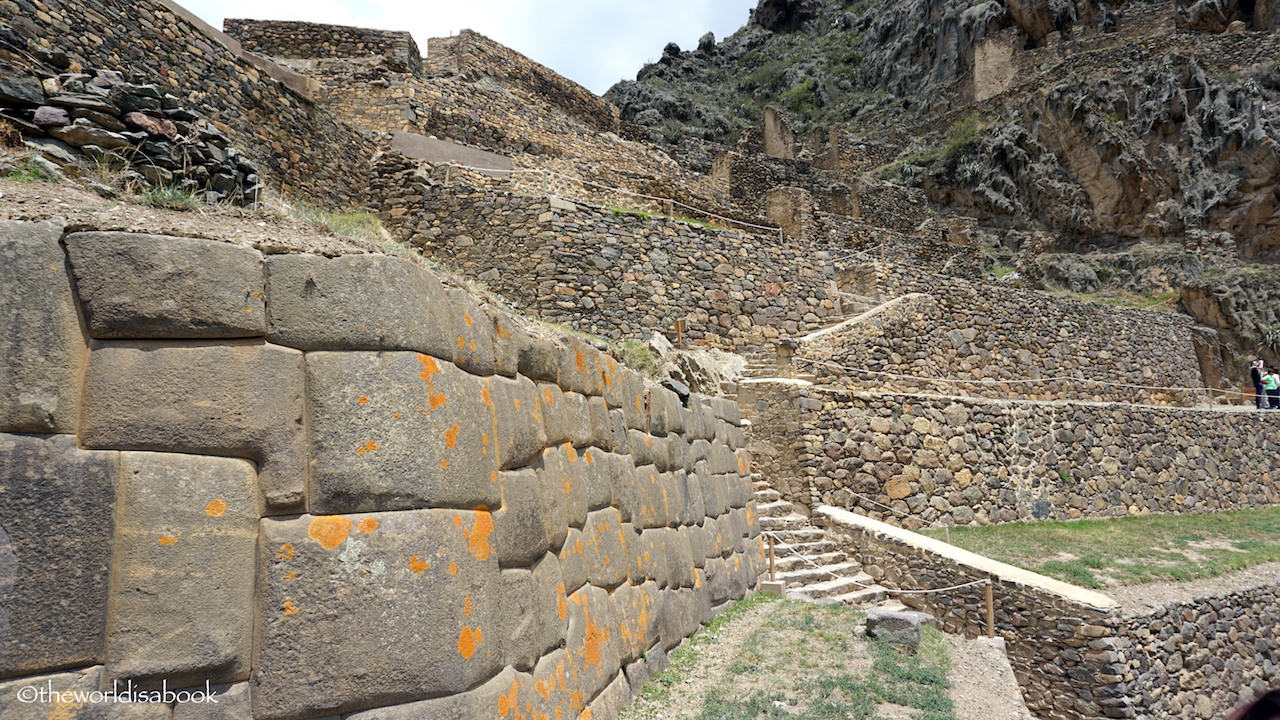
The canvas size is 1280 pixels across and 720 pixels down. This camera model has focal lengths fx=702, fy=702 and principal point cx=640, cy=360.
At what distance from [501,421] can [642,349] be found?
5382mm

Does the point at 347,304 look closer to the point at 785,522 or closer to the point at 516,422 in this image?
the point at 516,422

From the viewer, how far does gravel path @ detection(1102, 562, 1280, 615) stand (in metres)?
9.62

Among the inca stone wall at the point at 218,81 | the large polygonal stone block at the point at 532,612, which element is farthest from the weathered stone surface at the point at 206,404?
the inca stone wall at the point at 218,81

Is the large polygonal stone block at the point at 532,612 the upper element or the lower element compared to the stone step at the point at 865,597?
upper

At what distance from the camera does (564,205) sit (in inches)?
530

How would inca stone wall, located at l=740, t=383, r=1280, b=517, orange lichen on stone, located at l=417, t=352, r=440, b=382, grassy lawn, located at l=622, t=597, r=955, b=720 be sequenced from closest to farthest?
1. orange lichen on stone, located at l=417, t=352, r=440, b=382
2. grassy lawn, located at l=622, t=597, r=955, b=720
3. inca stone wall, located at l=740, t=383, r=1280, b=517

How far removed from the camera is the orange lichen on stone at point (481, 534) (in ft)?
10.4

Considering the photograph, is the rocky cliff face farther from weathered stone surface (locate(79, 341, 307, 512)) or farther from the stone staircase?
weathered stone surface (locate(79, 341, 307, 512))

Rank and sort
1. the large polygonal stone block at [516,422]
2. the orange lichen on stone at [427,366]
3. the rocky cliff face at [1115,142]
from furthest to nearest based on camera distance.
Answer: the rocky cliff face at [1115,142] → the large polygonal stone block at [516,422] → the orange lichen on stone at [427,366]

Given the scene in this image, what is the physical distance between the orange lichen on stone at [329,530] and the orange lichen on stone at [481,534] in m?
0.54

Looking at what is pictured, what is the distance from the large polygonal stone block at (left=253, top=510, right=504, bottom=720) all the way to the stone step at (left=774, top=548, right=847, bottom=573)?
791 cm

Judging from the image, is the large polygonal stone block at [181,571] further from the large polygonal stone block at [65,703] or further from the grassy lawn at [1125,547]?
the grassy lawn at [1125,547]

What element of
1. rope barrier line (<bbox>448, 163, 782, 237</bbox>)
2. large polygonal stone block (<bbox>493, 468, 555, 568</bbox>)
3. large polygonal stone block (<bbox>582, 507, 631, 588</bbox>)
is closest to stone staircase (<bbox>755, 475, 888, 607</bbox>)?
large polygonal stone block (<bbox>582, 507, 631, 588</bbox>)

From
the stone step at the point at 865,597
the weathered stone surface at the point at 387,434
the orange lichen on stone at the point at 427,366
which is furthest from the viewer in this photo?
the stone step at the point at 865,597
